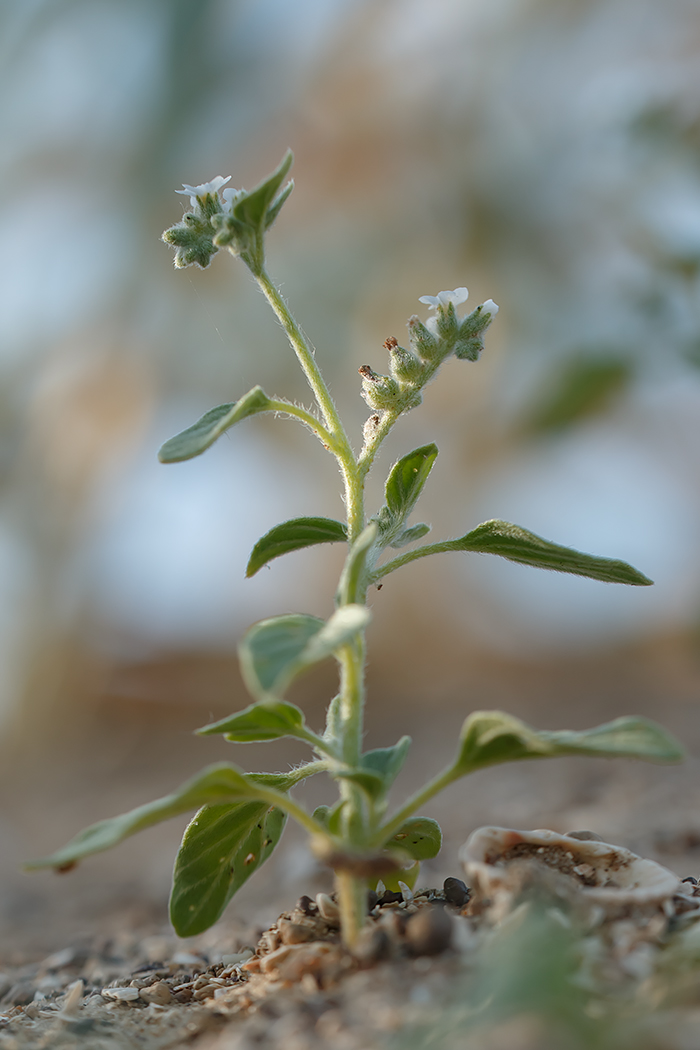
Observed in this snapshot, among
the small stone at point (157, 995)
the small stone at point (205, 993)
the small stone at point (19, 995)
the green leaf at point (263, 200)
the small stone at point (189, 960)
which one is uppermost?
the green leaf at point (263, 200)

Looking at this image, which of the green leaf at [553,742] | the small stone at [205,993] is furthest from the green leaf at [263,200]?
the small stone at [205,993]

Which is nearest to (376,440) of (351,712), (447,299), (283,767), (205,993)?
(447,299)

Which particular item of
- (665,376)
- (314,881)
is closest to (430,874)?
(314,881)

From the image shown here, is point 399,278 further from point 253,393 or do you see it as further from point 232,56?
point 253,393

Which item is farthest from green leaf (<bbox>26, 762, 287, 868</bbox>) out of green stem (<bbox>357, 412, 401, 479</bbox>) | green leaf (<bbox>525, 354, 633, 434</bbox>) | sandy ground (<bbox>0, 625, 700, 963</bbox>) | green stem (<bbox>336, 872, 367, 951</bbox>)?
green leaf (<bbox>525, 354, 633, 434</bbox>)

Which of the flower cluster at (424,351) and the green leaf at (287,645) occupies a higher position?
the flower cluster at (424,351)

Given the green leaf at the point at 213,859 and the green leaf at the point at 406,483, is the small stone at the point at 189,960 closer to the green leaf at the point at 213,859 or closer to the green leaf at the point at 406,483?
the green leaf at the point at 213,859

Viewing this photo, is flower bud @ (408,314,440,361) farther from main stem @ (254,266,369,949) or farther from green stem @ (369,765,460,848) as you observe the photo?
green stem @ (369,765,460,848)

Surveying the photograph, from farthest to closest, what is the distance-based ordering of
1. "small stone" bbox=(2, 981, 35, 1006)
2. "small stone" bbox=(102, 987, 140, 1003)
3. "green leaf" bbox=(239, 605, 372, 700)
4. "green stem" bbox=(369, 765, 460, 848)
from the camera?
"small stone" bbox=(2, 981, 35, 1006), "small stone" bbox=(102, 987, 140, 1003), "green stem" bbox=(369, 765, 460, 848), "green leaf" bbox=(239, 605, 372, 700)
